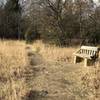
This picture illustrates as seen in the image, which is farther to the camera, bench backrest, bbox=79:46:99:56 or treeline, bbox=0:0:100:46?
treeline, bbox=0:0:100:46

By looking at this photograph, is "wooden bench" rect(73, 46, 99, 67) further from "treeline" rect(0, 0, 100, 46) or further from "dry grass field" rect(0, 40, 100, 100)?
"treeline" rect(0, 0, 100, 46)

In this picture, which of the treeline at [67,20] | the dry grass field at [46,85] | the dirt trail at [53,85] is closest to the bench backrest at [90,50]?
the dry grass field at [46,85]

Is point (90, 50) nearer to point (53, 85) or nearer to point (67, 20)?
point (53, 85)

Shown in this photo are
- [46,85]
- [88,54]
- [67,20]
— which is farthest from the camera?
[67,20]

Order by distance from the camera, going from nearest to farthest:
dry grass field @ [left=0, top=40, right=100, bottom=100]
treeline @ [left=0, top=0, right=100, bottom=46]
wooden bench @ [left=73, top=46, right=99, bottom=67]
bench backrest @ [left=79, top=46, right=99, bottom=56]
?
dry grass field @ [left=0, top=40, right=100, bottom=100], wooden bench @ [left=73, top=46, right=99, bottom=67], bench backrest @ [left=79, top=46, right=99, bottom=56], treeline @ [left=0, top=0, right=100, bottom=46]

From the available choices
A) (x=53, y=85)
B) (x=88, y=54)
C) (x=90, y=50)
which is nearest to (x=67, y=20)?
(x=90, y=50)

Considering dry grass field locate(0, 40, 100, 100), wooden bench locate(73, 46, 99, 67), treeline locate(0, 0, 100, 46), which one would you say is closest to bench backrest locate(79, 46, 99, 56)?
wooden bench locate(73, 46, 99, 67)

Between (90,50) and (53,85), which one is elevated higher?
(90,50)

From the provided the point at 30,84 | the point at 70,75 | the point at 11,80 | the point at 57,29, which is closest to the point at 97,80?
the point at 70,75

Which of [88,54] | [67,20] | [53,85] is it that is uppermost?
[67,20]

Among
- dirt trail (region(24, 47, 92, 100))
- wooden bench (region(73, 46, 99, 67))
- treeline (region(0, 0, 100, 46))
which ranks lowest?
dirt trail (region(24, 47, 92, 100))

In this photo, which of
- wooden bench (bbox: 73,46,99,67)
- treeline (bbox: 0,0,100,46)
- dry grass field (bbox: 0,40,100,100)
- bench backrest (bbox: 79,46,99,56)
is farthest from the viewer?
treeline (bbox: 0,0,100,46)

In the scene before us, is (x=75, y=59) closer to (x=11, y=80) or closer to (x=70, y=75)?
(x=70, y=75)

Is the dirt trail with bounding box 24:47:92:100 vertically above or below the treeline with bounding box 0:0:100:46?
below
